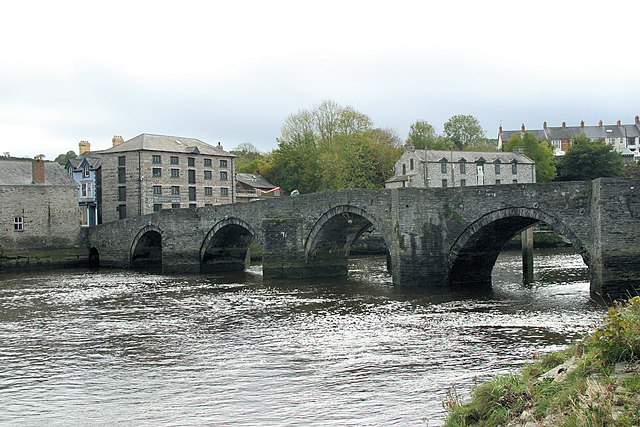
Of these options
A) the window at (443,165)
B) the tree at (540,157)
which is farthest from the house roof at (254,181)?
the tree at (540,157)

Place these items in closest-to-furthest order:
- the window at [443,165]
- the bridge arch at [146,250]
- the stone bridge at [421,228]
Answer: the stone bridge at [421,228], the bridge arch at [146,250], the window at [443,165]

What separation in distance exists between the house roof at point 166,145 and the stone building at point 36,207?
632cm

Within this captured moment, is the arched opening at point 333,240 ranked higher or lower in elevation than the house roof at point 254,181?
lower

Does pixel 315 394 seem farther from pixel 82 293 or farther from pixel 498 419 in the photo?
pixel 82 293

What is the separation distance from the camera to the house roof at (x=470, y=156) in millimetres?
56688

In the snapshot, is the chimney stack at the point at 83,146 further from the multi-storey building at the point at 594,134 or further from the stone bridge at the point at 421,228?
the multi-storey building at the point at 594,134

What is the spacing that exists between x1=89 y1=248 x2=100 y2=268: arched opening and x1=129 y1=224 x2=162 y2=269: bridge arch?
13.5 feet

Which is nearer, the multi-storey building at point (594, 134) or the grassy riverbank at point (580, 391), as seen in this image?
the grassy riverbank at point (580, 391)

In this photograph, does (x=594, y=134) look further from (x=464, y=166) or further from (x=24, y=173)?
(x=24, y=173)

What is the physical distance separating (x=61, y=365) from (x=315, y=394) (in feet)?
19.2

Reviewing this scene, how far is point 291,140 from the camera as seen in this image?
63.3 meters

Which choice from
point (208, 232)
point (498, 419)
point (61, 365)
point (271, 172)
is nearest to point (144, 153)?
point (208, 232)

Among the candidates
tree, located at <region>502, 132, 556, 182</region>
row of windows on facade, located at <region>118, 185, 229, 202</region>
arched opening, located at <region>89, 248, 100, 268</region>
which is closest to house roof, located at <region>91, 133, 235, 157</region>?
row of windows on facade, located at <region>118, 185, 229, 202</region>

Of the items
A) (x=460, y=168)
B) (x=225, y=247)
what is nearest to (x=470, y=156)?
(x=460, y=168)
